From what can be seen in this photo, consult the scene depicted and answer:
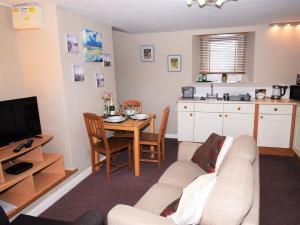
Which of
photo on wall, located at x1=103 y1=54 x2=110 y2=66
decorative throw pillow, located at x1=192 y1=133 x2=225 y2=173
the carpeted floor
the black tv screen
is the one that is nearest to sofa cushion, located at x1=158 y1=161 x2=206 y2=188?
decorative throw pillow, located at x1=192 y1=133 x2=225 y2=173

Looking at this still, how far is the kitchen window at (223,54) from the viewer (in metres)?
4.45

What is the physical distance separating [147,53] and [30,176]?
10.7 feet

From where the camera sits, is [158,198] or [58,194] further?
[58,194]

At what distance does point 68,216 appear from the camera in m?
2.40

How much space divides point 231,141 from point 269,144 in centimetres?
212

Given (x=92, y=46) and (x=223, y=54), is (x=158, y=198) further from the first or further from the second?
(x=223, y=54)

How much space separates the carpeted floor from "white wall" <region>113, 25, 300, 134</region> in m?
1.57

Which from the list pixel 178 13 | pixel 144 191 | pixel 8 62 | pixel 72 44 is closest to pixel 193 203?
pixel 144 191

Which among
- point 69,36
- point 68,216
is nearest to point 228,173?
point 68,216

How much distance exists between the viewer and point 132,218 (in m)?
1.39

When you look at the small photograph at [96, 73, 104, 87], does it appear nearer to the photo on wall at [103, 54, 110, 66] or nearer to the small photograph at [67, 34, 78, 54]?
the photo on wall at [103, 54, 110, 66]

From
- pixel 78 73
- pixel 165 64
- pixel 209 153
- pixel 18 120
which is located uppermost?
pixel 165 64

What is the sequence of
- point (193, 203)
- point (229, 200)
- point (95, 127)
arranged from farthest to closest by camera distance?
point (95, 127)
point (193, 203)
point (229, 200)

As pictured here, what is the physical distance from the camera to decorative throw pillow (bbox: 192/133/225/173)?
2.24m
